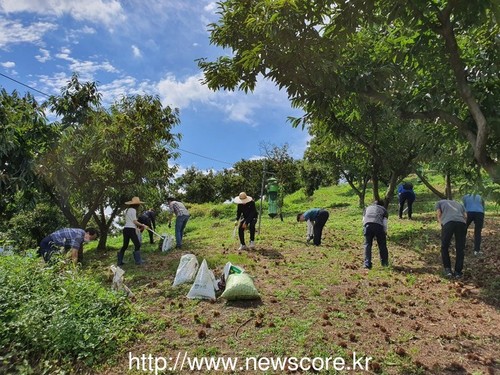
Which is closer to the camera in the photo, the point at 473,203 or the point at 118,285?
the point at 118,285

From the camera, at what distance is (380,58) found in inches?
267

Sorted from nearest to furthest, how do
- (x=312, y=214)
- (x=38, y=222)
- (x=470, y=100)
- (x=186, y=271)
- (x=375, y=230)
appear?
(x=470, y=100) → (x=186, y=271) → (x=375, y=230) → (x=312, y=214) → (x=38, y=222)

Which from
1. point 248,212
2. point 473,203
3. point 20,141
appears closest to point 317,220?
point 248,212

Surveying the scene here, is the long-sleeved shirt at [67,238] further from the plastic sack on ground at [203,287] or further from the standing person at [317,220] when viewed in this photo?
the standing person at [317,220]

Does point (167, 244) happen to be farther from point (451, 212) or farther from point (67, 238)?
point (451, 212)

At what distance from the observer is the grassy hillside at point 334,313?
15.7ft

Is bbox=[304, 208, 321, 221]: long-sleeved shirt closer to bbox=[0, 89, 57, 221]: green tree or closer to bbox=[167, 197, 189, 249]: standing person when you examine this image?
bbox=[167, 197, 189, 249]: standing person

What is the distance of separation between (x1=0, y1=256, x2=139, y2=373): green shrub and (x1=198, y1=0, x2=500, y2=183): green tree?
3.66 meters

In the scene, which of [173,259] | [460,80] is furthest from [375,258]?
[460,80]

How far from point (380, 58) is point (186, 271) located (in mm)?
5215

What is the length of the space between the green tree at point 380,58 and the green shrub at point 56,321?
12.0 feet

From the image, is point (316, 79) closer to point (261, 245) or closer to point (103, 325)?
point (103, 325)

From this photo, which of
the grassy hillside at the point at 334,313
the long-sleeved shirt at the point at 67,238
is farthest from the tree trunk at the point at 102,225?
the long-sleeved shirt at the point at 67,238

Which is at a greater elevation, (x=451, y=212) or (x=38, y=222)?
(x=451, y=212)
